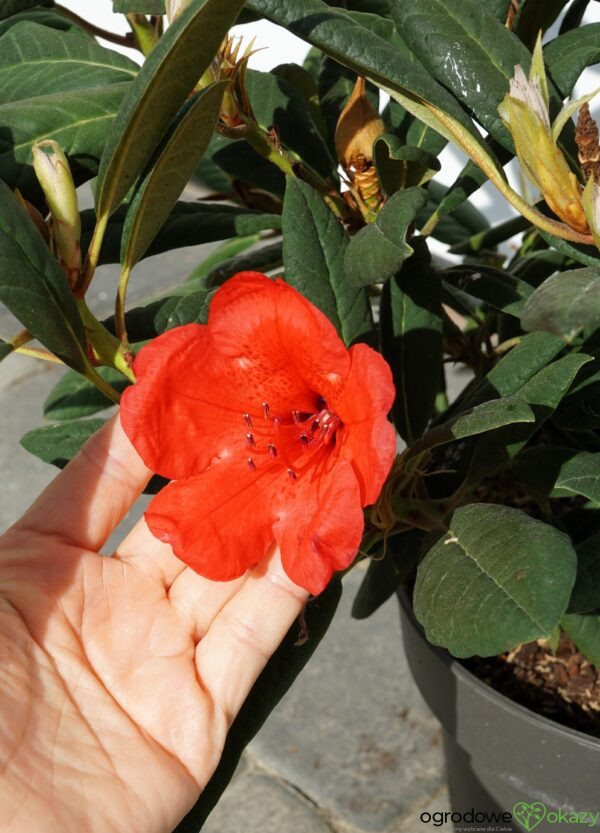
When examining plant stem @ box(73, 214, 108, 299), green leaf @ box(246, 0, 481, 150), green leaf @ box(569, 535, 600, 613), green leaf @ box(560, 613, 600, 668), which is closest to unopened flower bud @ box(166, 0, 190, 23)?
green leaf @ box(246, 0, 481, 150)

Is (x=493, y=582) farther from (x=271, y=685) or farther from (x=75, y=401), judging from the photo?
(x=75, y=401)

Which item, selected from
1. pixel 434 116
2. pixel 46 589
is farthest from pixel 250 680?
pixel 434 116

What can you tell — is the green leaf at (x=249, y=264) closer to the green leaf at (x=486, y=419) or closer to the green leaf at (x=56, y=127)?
the green leaf at (x=56, y=127)

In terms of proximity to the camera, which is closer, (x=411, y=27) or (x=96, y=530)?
(x=411, y=27)

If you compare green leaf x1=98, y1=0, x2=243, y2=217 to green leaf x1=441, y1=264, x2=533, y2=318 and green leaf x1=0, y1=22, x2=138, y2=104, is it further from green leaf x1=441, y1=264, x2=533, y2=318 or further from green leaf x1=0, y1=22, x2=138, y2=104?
green leaf x1=441, y1=264, x2=533, y2=318

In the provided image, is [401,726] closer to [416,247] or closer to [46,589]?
[46,589]

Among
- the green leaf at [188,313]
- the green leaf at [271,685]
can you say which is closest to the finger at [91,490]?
the green leaf at [188,313]
